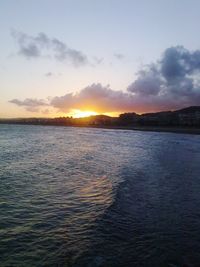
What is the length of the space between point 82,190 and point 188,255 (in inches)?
377

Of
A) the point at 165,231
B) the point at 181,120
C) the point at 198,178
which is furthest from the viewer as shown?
the point at 181,120


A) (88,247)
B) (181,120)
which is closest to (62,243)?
(88,247)

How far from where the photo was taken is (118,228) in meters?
11.7

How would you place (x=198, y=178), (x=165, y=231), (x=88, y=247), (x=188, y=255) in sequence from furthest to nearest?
1. (x=198, y=178)
2. (x=165, y=231)
3. (x=88, y=247)
4. (x=188, y=255)

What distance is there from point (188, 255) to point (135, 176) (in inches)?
549

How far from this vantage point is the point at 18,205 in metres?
14.6

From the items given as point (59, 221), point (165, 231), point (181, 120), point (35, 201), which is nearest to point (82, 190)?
point (35, 201)

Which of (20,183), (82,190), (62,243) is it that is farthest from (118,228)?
(20,183)

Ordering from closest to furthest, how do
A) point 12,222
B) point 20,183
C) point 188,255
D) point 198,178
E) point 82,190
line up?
point 188,255, point 12,222, point 82,190, point 20,183, point 198,178

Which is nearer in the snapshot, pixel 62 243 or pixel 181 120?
pixel 62 243

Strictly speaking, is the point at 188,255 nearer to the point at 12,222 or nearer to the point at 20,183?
the point at 12,222

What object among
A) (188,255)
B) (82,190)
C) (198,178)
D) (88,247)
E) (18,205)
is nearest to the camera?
(188,255)

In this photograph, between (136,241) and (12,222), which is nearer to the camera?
(136,241)

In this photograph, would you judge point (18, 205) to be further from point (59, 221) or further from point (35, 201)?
point (59, 221)
